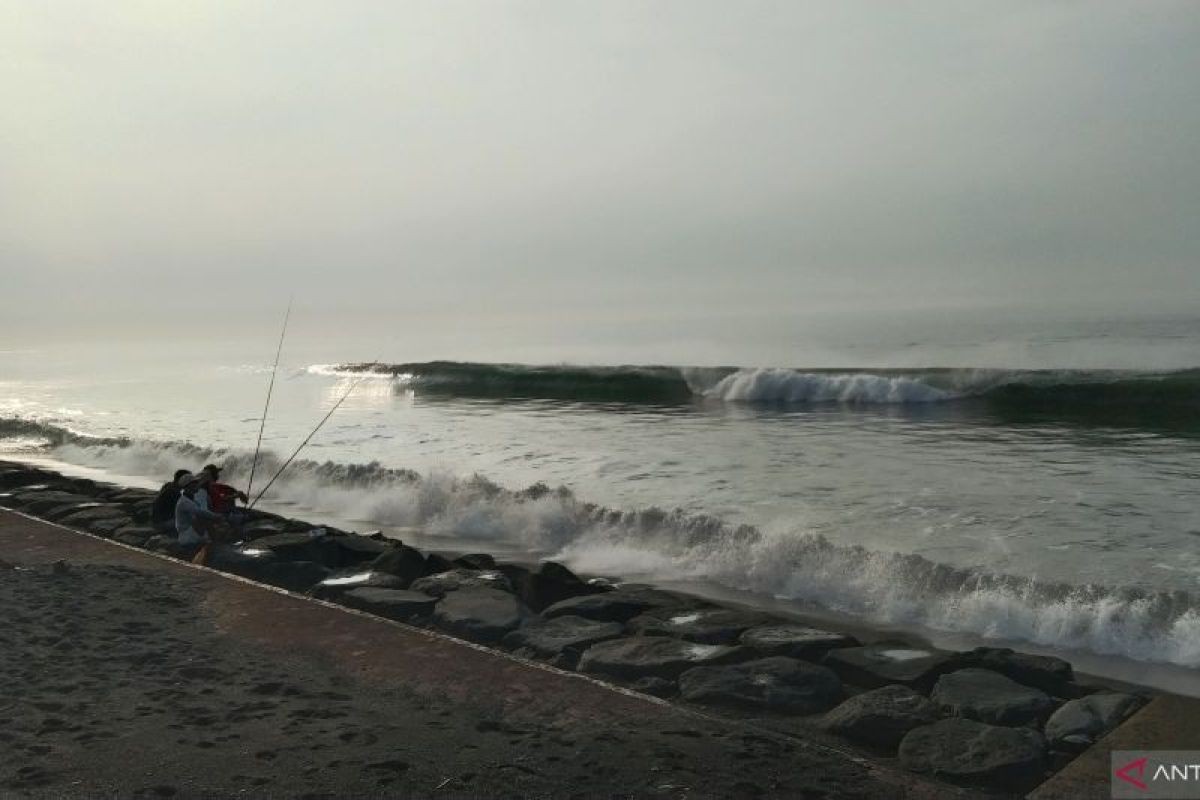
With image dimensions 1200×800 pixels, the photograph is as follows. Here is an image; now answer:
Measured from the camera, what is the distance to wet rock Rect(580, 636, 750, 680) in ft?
16.0

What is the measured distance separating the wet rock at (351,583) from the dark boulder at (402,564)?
0.40 ft

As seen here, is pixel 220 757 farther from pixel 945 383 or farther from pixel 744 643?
pixel 945 383

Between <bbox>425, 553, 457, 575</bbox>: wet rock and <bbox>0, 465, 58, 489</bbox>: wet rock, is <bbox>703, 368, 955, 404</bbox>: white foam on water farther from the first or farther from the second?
<bbox>425, 553, 457, 575</bbox>: wet rock

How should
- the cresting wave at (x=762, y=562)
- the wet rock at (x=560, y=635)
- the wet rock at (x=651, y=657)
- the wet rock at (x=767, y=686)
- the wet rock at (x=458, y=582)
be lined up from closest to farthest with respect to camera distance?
1. the wet rock at (x=767, y=686)
2. the wet rock at (x=651, y=657)
3. the wet rock at (x=560, y=635)
4. the cresting wave at (x=762, y=562)
5. the wet rock at (x=458, y=582)

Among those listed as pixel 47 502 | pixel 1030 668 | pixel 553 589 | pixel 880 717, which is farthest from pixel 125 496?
pixel 1030 668

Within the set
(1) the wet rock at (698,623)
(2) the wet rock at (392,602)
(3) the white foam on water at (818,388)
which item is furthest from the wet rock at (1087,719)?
(3) the white foam on water at (818,388)

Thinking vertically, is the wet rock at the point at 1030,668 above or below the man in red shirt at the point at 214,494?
below

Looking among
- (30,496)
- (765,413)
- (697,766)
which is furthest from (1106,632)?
(765,413)

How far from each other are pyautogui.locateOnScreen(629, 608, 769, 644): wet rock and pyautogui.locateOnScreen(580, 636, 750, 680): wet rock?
0.29 metres

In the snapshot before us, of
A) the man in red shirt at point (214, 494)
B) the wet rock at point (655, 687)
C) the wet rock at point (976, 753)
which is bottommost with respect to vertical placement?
the wet rock at point (655, 687)

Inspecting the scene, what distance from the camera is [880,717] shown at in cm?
407

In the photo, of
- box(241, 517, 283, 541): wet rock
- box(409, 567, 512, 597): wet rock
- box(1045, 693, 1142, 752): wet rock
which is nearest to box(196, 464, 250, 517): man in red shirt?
box(241, 517, 283, 541): wet rock

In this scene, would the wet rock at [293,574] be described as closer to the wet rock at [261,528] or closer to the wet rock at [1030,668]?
the wet rock at [261,528]

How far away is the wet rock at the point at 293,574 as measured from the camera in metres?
7.15
